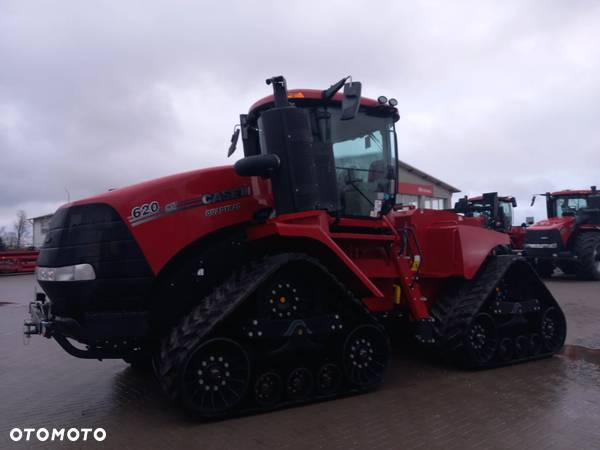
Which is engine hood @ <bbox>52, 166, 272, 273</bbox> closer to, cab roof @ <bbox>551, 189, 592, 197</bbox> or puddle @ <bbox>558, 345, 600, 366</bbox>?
puddle @ <bbox>558, 345, 600, 366</bbox>

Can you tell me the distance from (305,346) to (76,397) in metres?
2.42

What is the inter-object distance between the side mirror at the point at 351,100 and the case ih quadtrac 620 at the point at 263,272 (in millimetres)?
19

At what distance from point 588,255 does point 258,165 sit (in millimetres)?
13755

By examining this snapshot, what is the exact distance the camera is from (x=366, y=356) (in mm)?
5039

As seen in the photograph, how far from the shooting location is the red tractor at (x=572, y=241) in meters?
15.3

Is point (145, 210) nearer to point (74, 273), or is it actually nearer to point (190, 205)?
point (190, 205)

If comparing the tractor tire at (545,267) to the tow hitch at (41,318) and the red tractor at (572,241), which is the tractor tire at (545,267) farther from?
the tow hitch at (41,318)

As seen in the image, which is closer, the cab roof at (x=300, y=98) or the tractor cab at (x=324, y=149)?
the tractor cab at (x=324, y=149)

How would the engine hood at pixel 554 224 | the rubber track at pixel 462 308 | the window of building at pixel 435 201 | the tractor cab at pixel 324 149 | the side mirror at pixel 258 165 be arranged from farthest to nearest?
the window of building at pixel 435 201, the engine hood at pixel 554 224, the rubber track at pixel 462 308, the tractor cab at pixel 324 149, the side mirror at pixel 258 165

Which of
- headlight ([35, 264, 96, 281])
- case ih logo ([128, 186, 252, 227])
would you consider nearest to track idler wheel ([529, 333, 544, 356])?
case ih logo ([128, 186, 252, 227])

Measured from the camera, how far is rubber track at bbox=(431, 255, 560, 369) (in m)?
5.77

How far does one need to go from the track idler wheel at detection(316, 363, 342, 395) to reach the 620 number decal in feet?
6.69

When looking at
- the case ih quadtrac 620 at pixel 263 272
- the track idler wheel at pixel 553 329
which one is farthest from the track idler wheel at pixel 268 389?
the track idler wheel at pixel 553 329

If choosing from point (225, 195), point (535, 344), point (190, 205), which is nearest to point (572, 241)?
point (535, 344)
